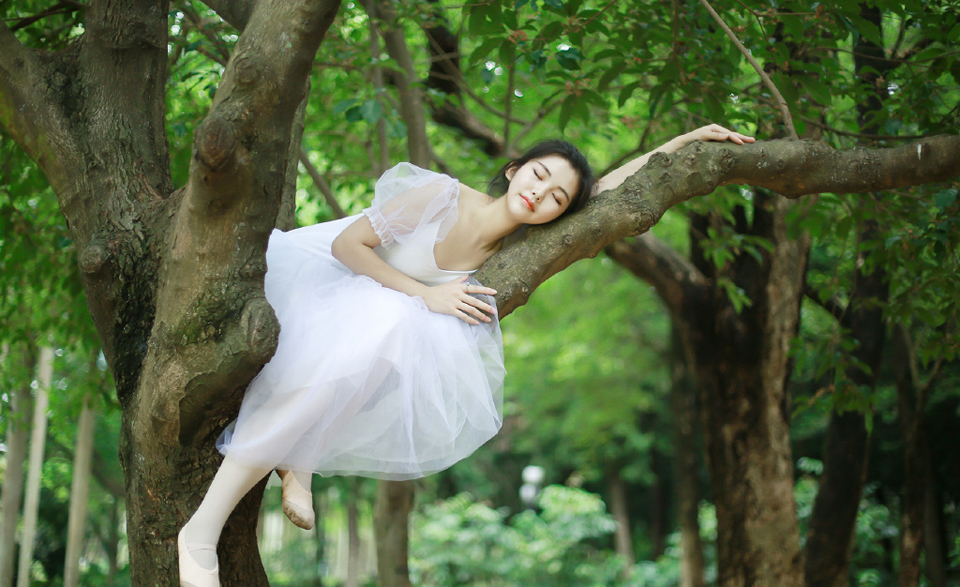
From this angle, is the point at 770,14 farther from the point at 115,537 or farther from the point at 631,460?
the point at 631,460

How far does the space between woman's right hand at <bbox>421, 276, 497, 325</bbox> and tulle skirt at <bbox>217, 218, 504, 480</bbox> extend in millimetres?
28

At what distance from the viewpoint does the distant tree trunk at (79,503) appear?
5.26m

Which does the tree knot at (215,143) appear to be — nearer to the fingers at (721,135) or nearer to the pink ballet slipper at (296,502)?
the pink ballet slipper at (296,502)

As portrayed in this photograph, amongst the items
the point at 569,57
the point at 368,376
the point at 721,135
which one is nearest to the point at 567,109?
the point at 569,57

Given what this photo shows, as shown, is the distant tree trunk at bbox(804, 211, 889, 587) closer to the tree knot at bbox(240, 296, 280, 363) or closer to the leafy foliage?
the tree knot at bbox(240, 296, 280, 363)

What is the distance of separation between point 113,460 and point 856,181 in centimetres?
959

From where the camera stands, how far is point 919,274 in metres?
2.88

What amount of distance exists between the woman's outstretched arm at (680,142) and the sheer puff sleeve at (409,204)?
0.50 m

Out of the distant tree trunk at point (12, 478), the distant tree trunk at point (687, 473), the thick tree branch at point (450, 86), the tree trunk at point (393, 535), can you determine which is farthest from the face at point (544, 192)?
the distant tree trunk at point (687, 473)

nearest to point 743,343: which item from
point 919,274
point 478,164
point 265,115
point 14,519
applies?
point 919,274

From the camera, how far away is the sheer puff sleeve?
2.06 meters

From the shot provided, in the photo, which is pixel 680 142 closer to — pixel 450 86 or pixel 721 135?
pixel 721 135

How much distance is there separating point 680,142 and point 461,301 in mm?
968

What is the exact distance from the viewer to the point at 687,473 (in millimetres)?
7402
